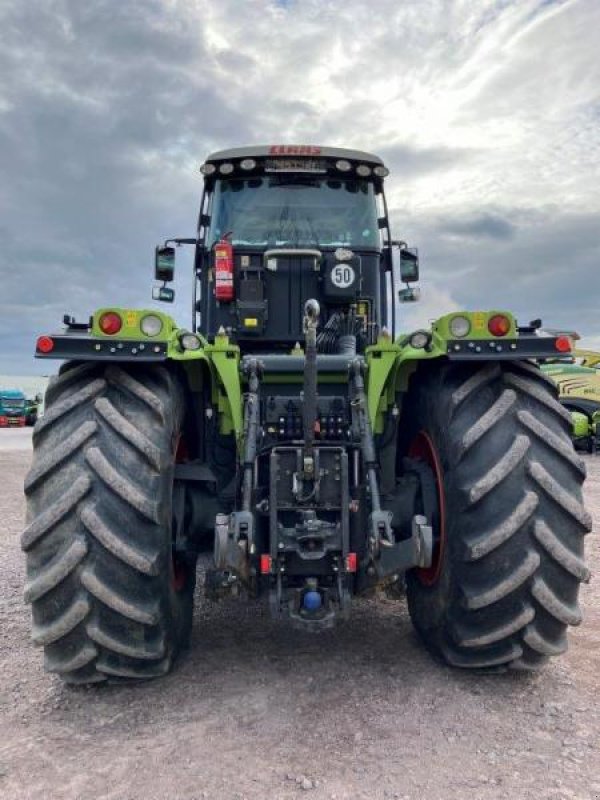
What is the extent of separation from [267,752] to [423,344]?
80.1 inches

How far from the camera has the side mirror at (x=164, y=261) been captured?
248 inches

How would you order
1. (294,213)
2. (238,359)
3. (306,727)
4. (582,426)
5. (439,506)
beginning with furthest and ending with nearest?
(582,426), (294,213), (238,359), (439,506), (306,727)

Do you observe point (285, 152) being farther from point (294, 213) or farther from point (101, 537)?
point (101, 537)

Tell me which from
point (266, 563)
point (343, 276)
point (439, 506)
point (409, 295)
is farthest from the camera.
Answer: point (409, 295)

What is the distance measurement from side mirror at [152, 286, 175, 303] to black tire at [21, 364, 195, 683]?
10.3 ft

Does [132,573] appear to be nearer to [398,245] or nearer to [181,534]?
[181,534]

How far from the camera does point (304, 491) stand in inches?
135

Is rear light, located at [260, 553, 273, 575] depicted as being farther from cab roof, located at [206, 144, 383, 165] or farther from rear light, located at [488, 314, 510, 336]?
cab roof, located at [206, 144, 383, 165]

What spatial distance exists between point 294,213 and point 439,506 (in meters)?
2.86

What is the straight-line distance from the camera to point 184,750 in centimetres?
284

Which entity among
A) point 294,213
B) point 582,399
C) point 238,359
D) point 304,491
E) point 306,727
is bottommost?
point 306,727

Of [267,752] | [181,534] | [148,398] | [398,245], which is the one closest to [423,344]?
[148,398]

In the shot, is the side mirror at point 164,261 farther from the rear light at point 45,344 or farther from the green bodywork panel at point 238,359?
the rear light at point 45,344

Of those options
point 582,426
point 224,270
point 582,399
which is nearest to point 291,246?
point 224,270
